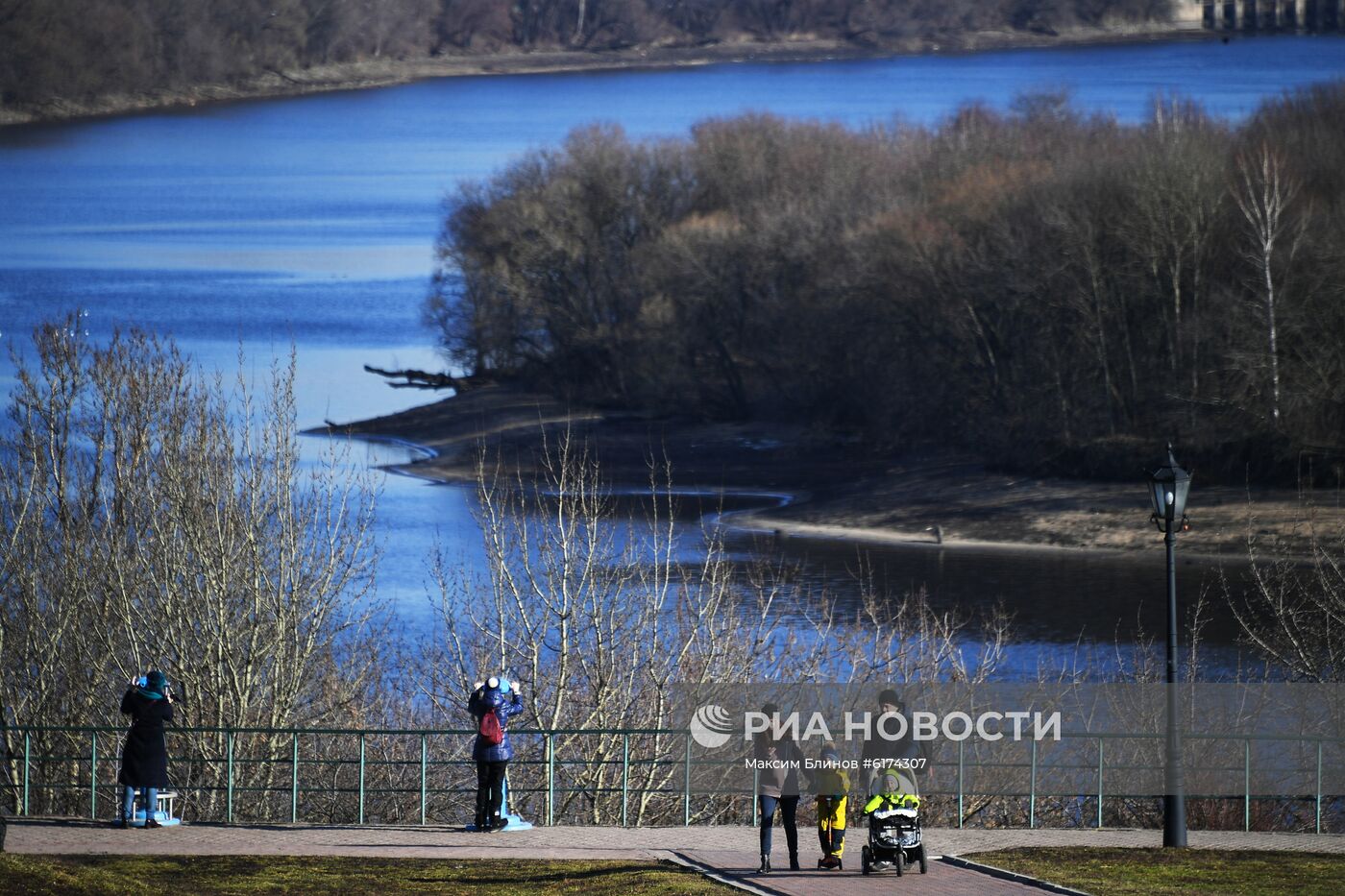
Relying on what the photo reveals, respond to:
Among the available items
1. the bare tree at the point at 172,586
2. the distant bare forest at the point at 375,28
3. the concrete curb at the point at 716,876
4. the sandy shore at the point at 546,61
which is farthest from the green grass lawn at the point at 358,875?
the sandy shore at the point at 546,61

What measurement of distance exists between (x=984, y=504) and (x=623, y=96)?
→ 468ft

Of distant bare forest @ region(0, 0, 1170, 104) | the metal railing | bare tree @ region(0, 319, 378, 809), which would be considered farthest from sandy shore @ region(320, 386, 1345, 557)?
distant bare forest @ region(0, 0, 1170, 104)

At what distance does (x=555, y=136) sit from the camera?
169750 millimetres

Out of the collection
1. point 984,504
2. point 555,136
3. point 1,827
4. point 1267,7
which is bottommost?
point 984,504

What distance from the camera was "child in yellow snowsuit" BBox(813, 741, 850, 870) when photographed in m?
15.4

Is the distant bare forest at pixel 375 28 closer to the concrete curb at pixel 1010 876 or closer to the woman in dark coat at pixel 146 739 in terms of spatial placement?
the woman in dark coat at pixel 146 739

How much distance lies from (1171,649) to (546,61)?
18484 centimetres

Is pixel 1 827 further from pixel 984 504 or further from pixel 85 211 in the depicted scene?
pixel 85 211

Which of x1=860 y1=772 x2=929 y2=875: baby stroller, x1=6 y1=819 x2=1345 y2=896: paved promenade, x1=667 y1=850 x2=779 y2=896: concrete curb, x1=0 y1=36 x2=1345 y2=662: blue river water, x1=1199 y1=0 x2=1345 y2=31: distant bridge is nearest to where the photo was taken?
x1=667 y1=850 x2=779 y2=896: concrete curb

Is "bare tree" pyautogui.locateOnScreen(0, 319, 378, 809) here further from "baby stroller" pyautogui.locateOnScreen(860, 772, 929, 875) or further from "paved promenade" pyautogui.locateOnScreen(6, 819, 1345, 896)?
"baby stroller" pyautogui.locateOnScreen(860, 772, 929, 875)

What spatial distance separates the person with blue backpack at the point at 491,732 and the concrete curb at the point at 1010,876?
12.8ft

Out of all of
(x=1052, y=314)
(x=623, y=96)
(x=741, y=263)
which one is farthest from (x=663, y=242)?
(x=623, y=96)

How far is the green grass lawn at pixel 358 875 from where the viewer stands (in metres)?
14.7

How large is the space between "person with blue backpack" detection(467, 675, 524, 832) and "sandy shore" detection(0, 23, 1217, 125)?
524ft
